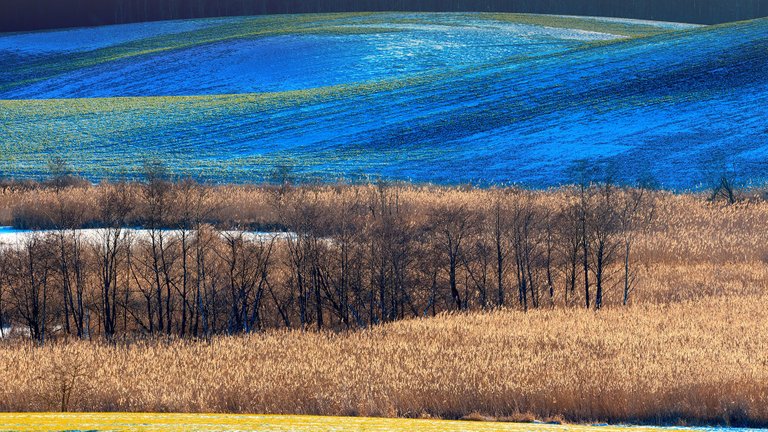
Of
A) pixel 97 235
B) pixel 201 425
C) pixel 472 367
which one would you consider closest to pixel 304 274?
pixel 97 235

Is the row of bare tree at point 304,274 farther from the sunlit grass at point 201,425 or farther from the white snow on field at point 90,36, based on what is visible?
the white snow on field at point 90,36

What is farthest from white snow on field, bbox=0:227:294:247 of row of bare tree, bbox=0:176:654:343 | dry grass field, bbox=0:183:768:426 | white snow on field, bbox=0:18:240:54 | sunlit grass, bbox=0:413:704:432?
white snow on field, bbox=0:18:240:54

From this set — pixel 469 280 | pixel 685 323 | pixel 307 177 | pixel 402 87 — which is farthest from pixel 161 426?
pixel 402 87

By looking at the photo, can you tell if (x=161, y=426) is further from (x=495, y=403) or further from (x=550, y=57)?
(x=550, y=57)

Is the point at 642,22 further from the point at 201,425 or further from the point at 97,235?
the point at 201,425

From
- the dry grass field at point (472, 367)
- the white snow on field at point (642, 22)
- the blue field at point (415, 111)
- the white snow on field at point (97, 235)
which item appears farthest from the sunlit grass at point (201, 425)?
the white snow on field at point (642, 22)

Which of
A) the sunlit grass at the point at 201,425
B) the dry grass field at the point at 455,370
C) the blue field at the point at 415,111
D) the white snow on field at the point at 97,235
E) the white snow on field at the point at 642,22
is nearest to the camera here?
the sunlit grass at the point at 201,425
